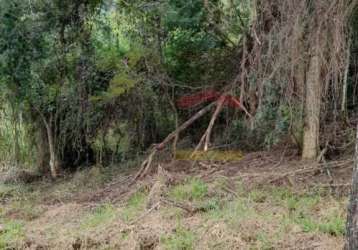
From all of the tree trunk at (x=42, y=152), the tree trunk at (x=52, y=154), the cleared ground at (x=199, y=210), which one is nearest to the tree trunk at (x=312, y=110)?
the cleared ground at (x=199, y=210)

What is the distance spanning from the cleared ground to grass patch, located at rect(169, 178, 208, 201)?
12 millimetres

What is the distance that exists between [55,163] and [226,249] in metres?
5.84

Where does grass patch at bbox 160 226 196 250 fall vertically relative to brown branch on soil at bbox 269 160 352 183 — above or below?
below

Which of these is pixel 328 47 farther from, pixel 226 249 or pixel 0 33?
pixel 0 33

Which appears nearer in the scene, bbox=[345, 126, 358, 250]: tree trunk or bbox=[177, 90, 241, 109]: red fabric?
bbox=[345, 126, 358, 250]: tree trunk

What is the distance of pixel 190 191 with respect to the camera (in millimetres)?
6500

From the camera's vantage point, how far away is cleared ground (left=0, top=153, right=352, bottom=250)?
196 inches

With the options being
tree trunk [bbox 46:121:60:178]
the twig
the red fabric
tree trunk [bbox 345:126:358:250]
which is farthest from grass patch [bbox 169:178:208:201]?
tree trunk [bbox 46:121:60:178]

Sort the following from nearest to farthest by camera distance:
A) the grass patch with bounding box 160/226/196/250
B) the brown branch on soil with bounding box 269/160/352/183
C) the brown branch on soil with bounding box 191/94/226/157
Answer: the grass patch with bounding box 160/226/196/250 → the brown branch on soil with bounding box 269/160/352/183 → the brown branch on soil with bounding box 191/94/226/157

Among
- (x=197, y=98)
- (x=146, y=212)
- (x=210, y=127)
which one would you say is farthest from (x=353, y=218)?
(x=197, y=98)

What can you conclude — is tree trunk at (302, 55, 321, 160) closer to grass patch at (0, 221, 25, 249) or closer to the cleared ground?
the cleared ground

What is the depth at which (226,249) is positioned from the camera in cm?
482

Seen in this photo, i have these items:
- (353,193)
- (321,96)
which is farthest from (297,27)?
(353,193)

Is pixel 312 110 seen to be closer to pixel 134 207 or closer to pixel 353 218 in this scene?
pixel 134 207
